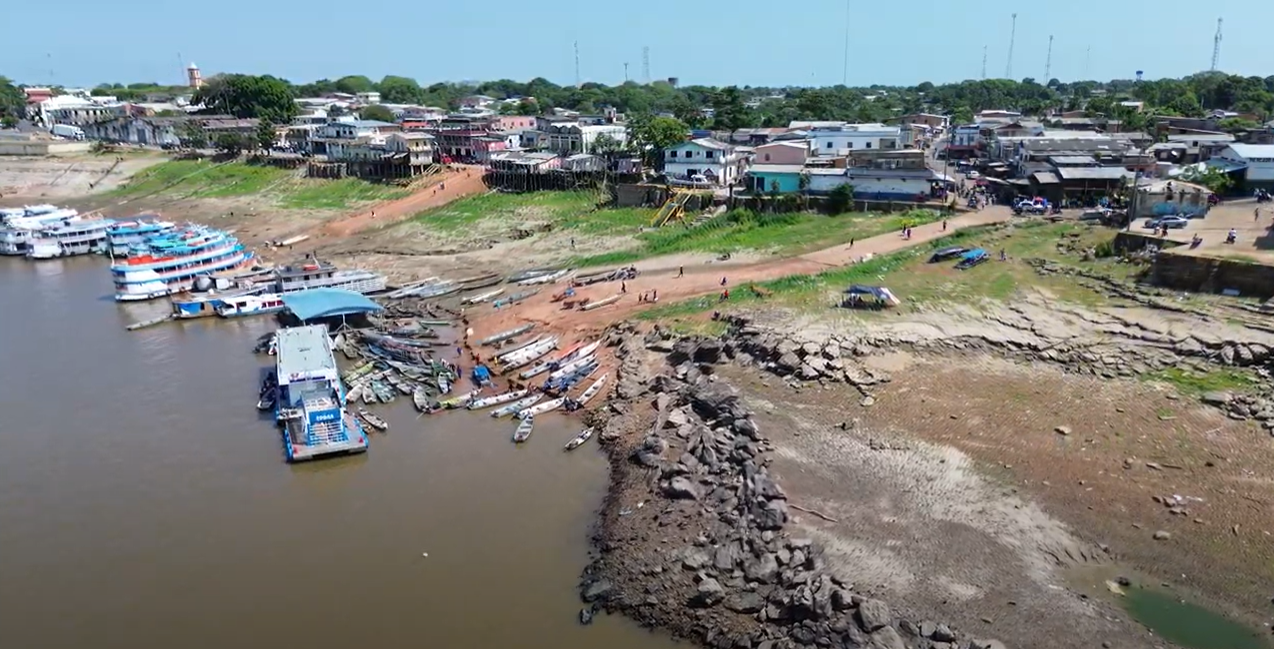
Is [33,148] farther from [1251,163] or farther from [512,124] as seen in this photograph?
[1251,163]

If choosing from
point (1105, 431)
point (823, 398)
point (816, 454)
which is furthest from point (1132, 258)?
point (816, 454)

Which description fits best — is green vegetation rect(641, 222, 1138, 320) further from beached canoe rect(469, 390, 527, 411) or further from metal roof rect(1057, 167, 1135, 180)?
metal roof rect(1057, 167, 1135, 180)

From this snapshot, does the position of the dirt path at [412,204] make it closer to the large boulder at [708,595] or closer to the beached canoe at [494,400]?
the beached canoe at [494,400]

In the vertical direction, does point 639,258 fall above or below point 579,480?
above

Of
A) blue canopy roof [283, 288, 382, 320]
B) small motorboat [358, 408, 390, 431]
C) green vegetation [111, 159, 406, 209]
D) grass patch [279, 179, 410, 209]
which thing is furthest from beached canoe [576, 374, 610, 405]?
green vegetation [111, 159, 406, 209]

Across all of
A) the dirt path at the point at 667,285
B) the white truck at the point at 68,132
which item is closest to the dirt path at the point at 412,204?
the dirt path at the point at 667,285

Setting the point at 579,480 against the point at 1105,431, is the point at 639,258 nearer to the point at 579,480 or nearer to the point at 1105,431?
the point at 579,480
